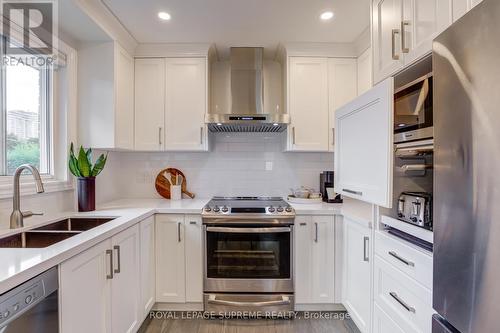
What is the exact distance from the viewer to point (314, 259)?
2.14 meters

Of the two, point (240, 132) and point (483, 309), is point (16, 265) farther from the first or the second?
point (240, 132)

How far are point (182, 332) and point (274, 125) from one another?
1865mm

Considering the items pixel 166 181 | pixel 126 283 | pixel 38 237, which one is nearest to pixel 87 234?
pixel 38 237

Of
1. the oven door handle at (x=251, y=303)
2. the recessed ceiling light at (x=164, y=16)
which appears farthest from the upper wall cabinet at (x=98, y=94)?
the oven door handle at (x=251, y=303)

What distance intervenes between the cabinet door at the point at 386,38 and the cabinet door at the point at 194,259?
1.65m

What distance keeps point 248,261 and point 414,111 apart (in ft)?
5.25

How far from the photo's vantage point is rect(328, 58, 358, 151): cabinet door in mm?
2529

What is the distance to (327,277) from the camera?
2148 mm

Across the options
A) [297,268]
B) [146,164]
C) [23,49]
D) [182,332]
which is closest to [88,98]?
[23,49]

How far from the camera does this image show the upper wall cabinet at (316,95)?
252cm

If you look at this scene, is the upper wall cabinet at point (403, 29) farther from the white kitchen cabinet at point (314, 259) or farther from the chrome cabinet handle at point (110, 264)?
the chrome cabinet handle at point (110, 264)

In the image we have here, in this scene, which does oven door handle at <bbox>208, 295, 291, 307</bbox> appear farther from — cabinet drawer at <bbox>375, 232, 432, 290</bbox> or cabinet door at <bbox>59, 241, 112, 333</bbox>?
cabinet drawer at <bbox>375, 232, 432, 290</bbox>

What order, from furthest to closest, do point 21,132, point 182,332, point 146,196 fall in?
point 146,196, point 182,332, point 21,132

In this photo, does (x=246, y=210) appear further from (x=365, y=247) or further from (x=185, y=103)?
(x=185, y=103)
